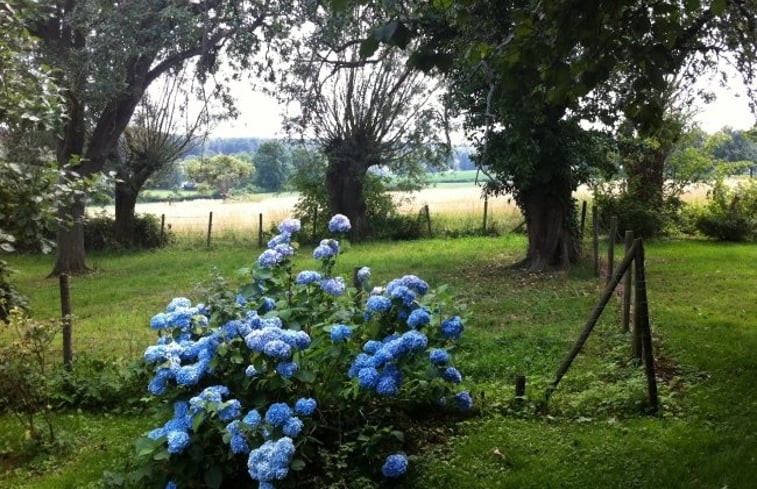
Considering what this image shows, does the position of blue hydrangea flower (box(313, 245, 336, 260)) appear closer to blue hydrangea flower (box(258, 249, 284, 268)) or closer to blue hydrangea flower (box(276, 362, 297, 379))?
blue hydrangea flower (box(258, 249, 284, 268))

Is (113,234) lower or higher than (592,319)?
lower

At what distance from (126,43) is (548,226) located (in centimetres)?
935

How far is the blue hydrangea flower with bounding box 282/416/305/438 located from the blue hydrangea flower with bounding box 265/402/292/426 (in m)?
0.03

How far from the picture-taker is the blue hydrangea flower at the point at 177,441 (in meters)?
3.90

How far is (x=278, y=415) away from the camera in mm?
3908

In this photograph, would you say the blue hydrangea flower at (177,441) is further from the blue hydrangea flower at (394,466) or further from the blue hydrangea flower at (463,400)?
the blue hydrangea flower at (463,400)

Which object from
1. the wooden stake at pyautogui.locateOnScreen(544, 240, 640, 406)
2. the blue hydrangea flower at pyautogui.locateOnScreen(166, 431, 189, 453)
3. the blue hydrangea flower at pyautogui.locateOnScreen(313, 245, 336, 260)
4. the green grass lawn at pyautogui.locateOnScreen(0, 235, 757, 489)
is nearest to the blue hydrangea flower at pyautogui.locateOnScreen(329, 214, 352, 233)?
the blue hydrangea flower at pyautogui.locateOnScreen(313, 245, 336, 260)

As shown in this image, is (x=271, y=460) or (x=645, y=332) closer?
(x=271, y=460)

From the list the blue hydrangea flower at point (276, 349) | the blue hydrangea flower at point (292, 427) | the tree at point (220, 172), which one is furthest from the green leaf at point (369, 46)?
the tree at point (220, 172)

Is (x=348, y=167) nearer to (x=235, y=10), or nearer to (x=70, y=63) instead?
(x=235, y=10)

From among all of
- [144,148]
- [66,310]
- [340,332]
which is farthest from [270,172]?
[340,332]

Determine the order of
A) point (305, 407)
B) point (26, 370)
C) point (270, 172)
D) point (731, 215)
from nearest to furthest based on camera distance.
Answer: point (305, 407) → point (26, 370) → point (731, 215) → point (270, 172)

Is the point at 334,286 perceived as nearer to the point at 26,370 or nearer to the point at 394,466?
the point at 394,466

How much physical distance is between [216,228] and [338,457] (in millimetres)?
21530
